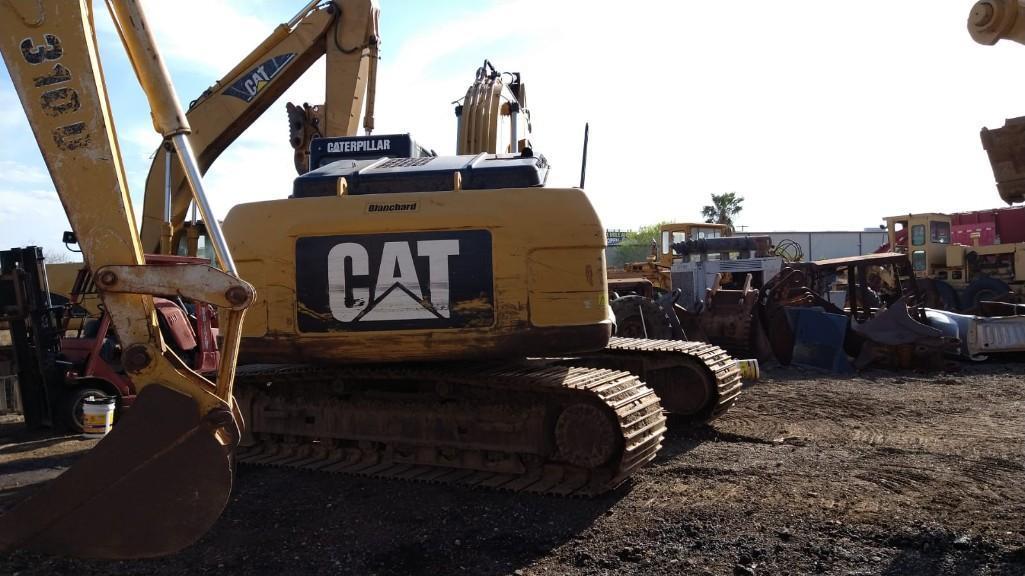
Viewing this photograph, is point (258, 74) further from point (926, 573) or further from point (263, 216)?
point (926, 573)

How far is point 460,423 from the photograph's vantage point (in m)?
5.01

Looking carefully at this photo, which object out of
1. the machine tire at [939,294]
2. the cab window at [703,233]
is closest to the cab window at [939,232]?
the machine tire at [939,294]

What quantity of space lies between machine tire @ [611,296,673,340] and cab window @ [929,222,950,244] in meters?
9.87

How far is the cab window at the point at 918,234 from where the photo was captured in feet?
57.0

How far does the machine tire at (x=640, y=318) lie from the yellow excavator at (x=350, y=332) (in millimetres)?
4069

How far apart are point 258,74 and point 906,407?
353 inches

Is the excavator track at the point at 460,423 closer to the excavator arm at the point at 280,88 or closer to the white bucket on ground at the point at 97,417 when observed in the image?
the white bucket on ground at the point at 97,417

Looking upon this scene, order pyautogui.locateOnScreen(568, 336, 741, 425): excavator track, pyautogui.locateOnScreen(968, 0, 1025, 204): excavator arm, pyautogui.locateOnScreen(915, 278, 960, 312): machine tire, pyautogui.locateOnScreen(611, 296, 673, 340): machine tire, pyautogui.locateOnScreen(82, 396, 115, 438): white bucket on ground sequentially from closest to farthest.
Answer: pyautogui.locateOnScreen(968, 0, 1025, 204): excavator arm < pyautogui.locateOnScreen(568, 336, 741, 425): excavator track < pyautogui.locateOnScreen(82, 396, 115, 438): white bucket on ground < pyautogui.locateOnScreen(611, 296, 673, 340): machine tire < pyautogui.locateOnScreen(915, 278, 960, 312): machine tire

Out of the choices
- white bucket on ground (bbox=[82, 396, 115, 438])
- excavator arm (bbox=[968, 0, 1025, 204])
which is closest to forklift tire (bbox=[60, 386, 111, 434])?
white bucket on ground (bbox=[82, 396, 115, 438])

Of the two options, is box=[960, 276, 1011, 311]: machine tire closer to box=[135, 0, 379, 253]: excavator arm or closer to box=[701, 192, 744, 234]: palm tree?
box=[135, 0, 379, 253]: excavator arm

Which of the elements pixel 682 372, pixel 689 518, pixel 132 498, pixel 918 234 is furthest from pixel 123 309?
pixel 918 234

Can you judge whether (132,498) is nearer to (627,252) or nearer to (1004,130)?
(1004,130)

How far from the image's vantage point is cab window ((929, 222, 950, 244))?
1728 centimetres

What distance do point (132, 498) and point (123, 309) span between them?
31.5 inches
